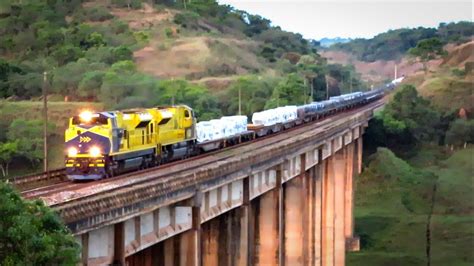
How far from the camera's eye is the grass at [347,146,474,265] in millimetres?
60844

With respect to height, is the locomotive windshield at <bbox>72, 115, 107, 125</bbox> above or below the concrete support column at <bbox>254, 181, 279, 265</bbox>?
above

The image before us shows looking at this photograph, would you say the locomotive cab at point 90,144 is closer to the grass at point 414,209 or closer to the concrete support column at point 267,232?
the concrete support column at point 267,232

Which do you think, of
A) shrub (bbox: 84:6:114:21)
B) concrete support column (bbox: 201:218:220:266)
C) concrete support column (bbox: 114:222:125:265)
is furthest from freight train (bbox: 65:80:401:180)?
shrub (bbox: 84:6:114:21)

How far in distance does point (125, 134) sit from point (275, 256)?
1029 centimetres

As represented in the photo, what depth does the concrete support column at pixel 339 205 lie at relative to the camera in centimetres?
5949

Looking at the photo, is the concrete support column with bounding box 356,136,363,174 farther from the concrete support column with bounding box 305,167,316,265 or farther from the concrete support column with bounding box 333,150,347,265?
the concrete support column with bounding box 305,167,316,265

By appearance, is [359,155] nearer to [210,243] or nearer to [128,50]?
[128,50]

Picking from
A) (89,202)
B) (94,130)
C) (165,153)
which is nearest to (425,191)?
(165,153)

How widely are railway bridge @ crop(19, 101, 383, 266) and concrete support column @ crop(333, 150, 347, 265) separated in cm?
17

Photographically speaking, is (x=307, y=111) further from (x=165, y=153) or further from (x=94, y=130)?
(x=94, y=130)

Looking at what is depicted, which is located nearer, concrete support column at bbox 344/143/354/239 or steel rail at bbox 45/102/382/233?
steel rail at bbox 45/102/382/233

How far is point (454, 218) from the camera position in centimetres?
7281

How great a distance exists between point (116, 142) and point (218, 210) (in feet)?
15.4

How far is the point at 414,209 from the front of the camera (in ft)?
250
